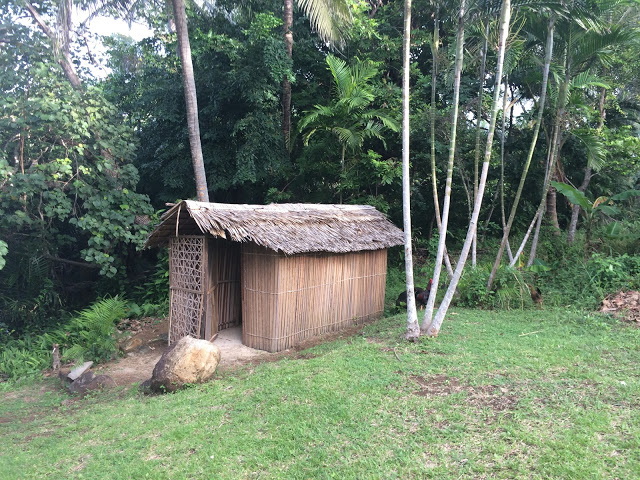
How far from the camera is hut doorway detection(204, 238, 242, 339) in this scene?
7719 millimetres

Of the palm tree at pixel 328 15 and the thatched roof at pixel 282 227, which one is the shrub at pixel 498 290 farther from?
the palm tree at pixel 328 15

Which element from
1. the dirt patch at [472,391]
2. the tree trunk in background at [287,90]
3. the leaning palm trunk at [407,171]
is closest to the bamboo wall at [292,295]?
the leaning palm trunk at [407,171]

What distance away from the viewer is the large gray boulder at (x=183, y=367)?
5.70 m

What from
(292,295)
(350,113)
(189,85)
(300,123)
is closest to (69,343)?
(292,295)

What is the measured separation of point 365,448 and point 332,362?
1.94m

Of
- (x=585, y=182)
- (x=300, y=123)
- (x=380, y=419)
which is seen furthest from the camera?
(x=585, y=182)

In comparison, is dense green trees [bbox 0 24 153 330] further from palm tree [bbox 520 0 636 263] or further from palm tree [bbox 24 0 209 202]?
palm tree [bbox 520 0 636 263]

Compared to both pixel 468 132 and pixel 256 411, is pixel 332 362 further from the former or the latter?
pixel 468 132

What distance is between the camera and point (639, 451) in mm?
3373

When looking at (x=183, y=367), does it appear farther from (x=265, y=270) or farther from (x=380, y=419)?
(x=380, y=419)

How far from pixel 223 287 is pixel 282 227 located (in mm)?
1975

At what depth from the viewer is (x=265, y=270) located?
7.16m

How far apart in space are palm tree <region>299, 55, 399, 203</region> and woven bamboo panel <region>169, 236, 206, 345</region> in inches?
182

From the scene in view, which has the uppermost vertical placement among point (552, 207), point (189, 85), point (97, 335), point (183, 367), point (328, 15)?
point (328, 15)
